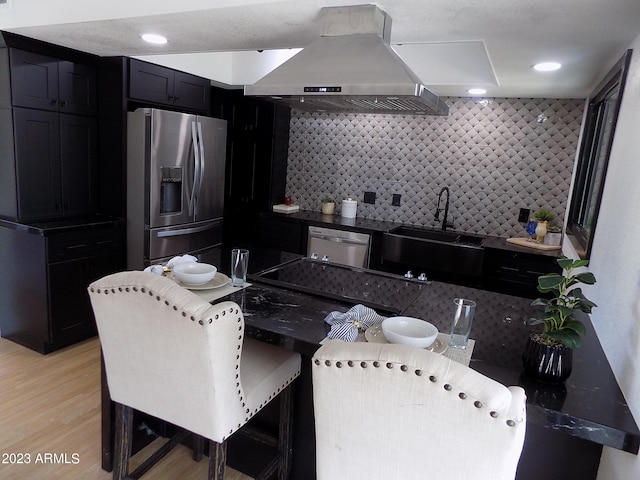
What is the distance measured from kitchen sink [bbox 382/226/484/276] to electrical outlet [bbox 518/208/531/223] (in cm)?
41

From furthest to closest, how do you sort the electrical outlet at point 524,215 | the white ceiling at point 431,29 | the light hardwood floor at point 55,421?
the electrical outlet at point 524,215 < the light hardwood floor at point 55,421 < the white ceiling at point 431,29

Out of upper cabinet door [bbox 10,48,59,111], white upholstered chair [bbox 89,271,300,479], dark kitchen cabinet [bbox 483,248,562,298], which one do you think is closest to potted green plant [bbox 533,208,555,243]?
dark kitchen cabinet [bbox 483,248,562,298]

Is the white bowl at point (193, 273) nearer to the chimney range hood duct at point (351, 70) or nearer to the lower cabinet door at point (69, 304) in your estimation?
the chimney range hood duct at point (351, 70)

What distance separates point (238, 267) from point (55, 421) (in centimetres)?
147

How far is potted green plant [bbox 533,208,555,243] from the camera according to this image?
145 inches

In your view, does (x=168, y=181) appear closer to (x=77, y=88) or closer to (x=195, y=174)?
(x=195, y=174)

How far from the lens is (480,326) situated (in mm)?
1731

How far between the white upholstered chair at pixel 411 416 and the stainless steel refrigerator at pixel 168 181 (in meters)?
2.80

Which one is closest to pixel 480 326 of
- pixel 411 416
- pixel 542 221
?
pixel 411 416

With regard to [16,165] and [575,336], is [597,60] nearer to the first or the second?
[575,336]

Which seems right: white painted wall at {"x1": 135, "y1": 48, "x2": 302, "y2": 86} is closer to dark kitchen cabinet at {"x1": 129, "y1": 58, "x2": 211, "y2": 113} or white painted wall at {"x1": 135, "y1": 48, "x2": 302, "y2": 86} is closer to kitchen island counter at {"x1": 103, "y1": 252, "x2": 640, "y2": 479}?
dark kitchen cabinet at {"x1": 129, "y1": 58, "x2": 211, "y2": 113}

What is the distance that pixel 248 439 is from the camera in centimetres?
214

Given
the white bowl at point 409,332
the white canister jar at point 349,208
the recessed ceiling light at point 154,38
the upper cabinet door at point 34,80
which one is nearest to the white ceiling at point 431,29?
the recessed ceiling light at point 154,38

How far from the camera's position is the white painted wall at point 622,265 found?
1280mm
